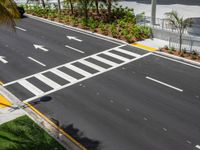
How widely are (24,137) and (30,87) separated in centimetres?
669

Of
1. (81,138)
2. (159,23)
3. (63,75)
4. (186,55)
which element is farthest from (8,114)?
(159,23)

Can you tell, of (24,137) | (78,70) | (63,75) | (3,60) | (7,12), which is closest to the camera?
(24,137)

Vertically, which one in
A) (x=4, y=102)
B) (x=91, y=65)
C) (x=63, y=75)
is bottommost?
(x=4, y=102)

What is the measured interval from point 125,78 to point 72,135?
25.1ft

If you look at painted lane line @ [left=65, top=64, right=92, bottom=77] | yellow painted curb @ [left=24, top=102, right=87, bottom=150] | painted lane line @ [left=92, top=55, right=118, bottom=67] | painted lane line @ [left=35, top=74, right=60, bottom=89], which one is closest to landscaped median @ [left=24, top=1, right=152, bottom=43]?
painted lane line @ [left=92, top=55, right=118, bottom=67]

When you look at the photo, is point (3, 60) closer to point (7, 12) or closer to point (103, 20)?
point (7, 12)

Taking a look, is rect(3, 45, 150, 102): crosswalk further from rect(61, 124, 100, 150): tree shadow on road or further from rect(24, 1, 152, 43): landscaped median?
rect(61, 124, 100, 150): tree shadow on road

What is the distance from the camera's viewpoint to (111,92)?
797 inches

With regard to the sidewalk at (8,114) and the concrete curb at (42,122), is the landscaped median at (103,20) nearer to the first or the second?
the concrete curb at (42,122)

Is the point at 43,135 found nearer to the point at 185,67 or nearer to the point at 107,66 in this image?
the point at 107,66

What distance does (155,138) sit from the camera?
15.3 m

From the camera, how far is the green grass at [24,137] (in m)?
14.8

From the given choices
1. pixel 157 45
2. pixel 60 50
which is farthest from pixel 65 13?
pixel 157 45

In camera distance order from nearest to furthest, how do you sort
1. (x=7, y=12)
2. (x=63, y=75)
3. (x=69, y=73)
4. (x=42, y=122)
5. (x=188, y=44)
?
(x=7, y=12) < (x=42, y=122) < (x=63, y=75) < (x=69, y=73) < (x=188, y=44)
